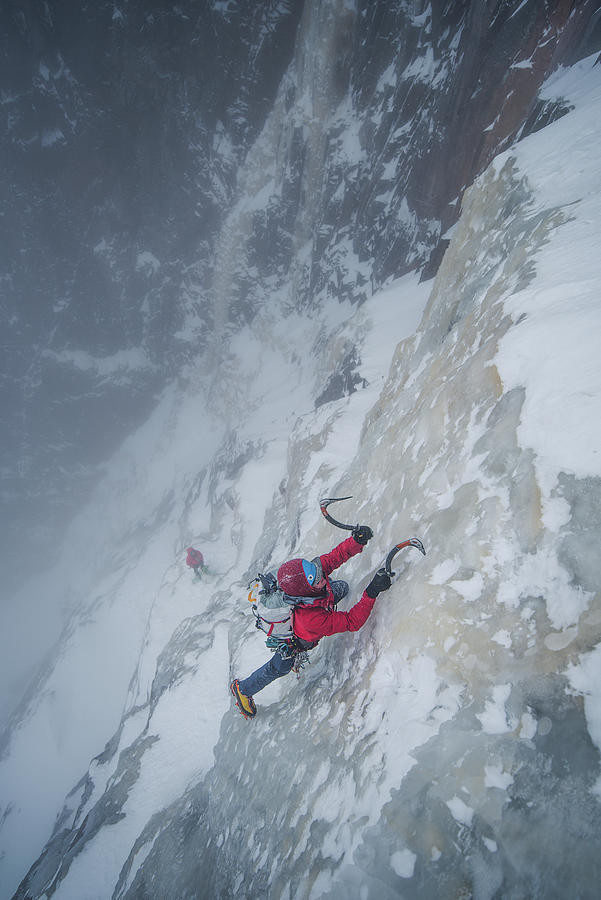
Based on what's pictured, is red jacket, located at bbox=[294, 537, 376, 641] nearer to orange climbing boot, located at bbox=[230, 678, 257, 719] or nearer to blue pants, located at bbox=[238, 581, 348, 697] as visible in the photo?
blue pants, located at bbox=[238, 581, 348, 697]

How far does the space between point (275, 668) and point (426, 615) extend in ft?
8.60

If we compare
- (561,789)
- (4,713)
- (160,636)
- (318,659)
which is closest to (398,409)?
(318,659)

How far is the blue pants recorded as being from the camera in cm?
462

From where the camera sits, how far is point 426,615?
2928 mm

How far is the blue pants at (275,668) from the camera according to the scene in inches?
182

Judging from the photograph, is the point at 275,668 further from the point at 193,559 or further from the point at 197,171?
the point at 197,171

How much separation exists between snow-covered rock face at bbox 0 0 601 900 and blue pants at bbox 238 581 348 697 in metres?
0.17

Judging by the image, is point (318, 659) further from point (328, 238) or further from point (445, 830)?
point (328, 238)

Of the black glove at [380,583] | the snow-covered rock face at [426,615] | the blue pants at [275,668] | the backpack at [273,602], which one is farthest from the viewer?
the blue pants at [275,668]

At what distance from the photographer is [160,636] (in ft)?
42.9

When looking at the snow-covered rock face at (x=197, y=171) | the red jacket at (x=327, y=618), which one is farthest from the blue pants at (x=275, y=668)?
the snow-covered rock face at (x=197, y=171)

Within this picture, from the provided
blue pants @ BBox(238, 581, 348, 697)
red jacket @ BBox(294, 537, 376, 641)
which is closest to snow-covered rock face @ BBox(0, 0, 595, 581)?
blue pants @ BBox(238, 581, 348, 697)

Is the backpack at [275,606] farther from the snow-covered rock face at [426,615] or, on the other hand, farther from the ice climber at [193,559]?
the ice climber at [193,559]

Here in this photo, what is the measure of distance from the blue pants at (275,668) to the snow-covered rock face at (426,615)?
6.6 inches
